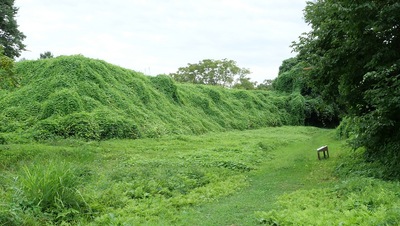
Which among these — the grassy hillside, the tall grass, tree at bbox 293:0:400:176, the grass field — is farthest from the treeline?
the grassy hillside

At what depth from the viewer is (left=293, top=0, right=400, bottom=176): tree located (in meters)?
7.79

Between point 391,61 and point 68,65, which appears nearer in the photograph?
point 391,61

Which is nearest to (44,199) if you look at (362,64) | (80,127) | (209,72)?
(362,64)

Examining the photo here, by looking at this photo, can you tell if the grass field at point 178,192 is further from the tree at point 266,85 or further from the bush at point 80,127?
the tree at point 266,85

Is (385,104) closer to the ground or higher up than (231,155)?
higher up

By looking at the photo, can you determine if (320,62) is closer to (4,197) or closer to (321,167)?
(321,167)

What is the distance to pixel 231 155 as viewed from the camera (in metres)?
13.6

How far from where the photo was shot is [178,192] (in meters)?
8.26

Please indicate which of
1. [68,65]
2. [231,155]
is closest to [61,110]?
[68,65]

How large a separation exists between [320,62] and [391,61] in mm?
1834

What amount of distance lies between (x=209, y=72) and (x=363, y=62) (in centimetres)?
4808

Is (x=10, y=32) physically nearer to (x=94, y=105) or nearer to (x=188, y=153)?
(x=94, y=105)

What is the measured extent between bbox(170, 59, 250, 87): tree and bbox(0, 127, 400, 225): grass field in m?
45.0

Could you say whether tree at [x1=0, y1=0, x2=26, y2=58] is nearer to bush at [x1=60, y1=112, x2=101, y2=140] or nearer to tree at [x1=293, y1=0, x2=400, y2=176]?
bush at [x1=60, y1=112, x2=101, y2=140]
